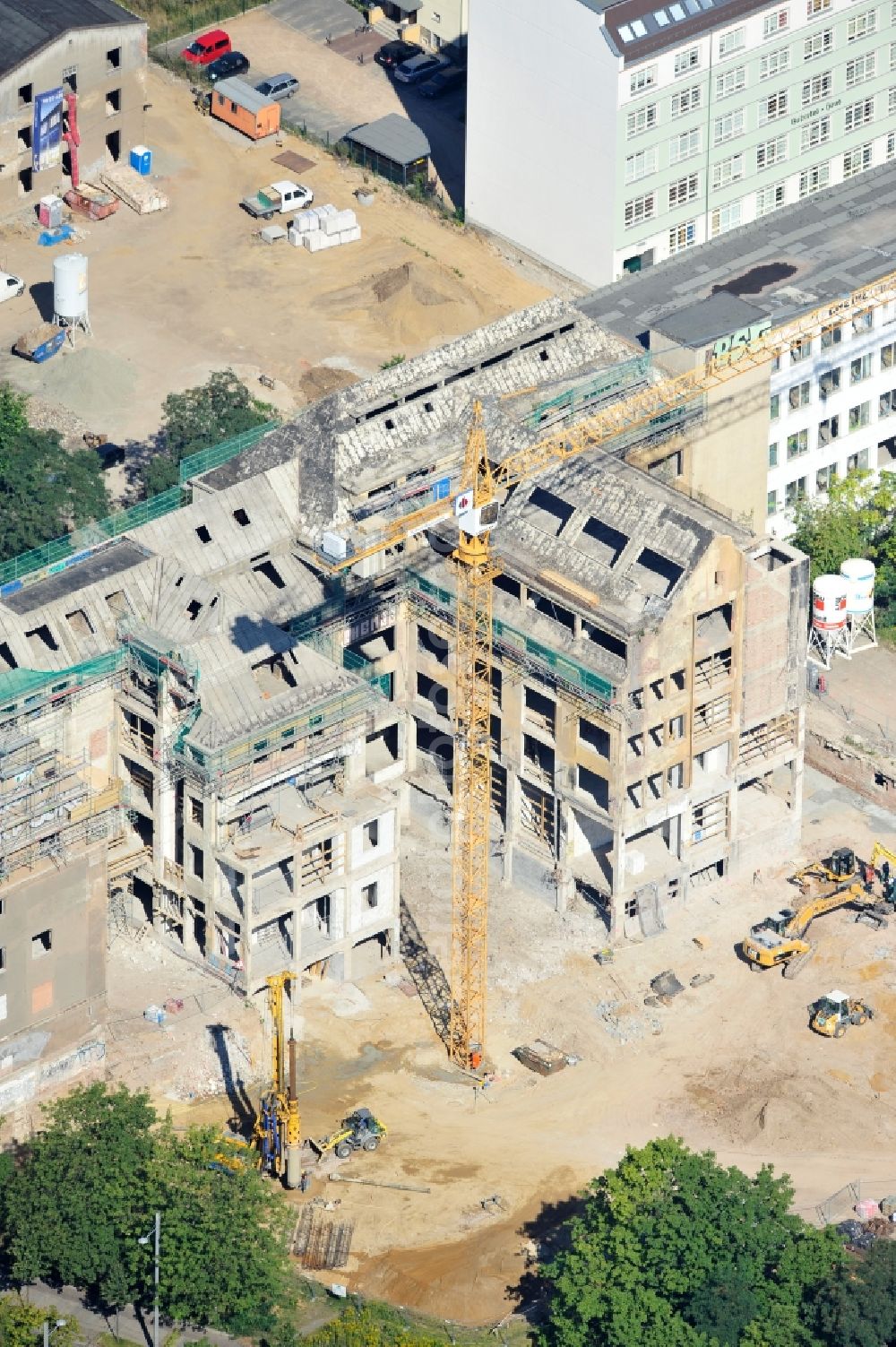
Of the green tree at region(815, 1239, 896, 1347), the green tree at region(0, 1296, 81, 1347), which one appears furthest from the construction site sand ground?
the green tree at region(0, 1296, 81, 1347)

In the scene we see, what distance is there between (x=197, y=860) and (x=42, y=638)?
14.4 metres

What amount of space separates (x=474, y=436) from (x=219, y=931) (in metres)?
29.7

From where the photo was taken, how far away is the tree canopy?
17888 centimetres

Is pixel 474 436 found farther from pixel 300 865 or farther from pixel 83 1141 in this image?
pixel 83 1141

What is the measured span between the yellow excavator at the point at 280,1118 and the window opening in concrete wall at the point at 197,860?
9064 millimetres

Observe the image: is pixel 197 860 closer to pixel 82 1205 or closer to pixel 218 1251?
pixel 82 1205

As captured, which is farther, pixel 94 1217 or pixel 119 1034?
pixel 119 1034

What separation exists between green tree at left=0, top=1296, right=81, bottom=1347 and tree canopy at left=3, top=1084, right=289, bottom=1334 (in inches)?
107

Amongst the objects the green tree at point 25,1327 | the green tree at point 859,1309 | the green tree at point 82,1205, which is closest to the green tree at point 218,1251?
the green tree at point 82,1205

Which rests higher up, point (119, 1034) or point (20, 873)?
point (20, 873)

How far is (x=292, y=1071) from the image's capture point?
18550 cm

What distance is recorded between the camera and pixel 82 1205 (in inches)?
7121

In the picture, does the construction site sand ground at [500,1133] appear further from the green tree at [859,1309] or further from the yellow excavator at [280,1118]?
the green tree at [859,1309]

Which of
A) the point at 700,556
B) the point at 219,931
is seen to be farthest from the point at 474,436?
the point at 219,931
